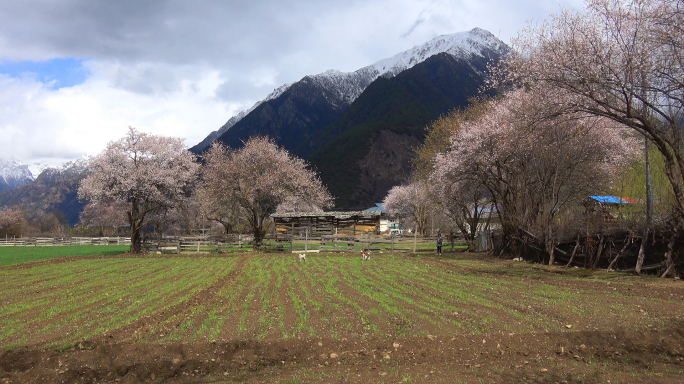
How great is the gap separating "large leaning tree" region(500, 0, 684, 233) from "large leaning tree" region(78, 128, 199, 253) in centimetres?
2678


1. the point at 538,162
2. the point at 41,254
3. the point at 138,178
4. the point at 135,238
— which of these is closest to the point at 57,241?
the point at 41,254

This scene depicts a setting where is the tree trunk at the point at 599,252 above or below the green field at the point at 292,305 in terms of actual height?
above

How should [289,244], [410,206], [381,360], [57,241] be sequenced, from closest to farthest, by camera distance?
[381,360] → [289,244] → [57,241] → [410,206]

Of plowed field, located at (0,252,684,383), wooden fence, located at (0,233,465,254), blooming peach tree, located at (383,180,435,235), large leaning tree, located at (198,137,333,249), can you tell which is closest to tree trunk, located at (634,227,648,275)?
plowed field, located at (0,252,684,383)

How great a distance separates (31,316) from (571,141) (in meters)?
22.6

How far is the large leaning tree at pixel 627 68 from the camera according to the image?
43.9 feet

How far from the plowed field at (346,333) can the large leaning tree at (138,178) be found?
59.7 ft

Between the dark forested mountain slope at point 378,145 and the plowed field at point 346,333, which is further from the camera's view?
the dark forested mountain slope at point 378,145

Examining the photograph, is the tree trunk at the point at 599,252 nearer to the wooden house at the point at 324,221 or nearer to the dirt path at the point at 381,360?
the dirt path at the point at 381,360

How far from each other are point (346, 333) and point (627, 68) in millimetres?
12664

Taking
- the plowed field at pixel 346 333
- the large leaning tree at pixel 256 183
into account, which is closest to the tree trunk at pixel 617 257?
the plowed field at pixel 346 333

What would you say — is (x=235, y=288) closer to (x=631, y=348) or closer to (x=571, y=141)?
(x=631, y=348)

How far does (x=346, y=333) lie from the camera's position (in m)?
8.24

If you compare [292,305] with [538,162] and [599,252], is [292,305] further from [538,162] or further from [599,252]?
[538,162]
